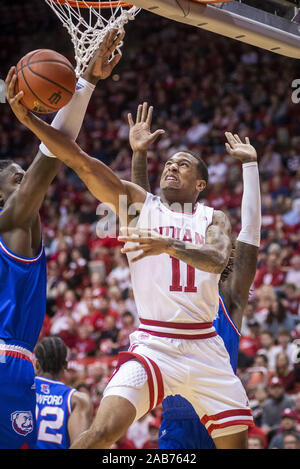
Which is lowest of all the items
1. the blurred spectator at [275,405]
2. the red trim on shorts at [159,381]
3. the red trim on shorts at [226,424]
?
the blurred spectator at [275,405]

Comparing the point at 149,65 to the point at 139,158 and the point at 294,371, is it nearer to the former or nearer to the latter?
the point at 294,371

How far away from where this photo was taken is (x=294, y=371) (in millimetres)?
7746

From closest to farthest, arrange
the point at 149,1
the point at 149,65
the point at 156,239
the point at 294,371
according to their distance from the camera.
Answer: the point at 156,239, the point at 149,1, the point at 294,371, the point at 149,65

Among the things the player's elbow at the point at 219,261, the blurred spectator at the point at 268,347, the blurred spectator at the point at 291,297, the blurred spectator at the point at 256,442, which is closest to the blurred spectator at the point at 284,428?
the blurred spectator at the point at 256,442

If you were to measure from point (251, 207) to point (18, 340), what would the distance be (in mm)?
1741

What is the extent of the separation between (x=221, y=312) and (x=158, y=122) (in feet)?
36.3

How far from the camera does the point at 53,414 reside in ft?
15.7

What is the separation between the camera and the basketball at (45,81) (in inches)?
139

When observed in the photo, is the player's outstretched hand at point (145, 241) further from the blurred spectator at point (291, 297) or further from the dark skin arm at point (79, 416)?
the blurred spectator at point (291, 297)

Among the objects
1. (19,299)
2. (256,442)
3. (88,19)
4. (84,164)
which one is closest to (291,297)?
(256,442)

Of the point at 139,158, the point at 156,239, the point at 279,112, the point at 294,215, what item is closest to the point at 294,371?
the point at 294,215

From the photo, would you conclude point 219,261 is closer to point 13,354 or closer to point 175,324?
point 175,324

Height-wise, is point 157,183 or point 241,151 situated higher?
point 157,183

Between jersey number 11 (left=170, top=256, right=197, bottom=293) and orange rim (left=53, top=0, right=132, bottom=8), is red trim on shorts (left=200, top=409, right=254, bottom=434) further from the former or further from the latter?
orange rim (left=53, top=0, right=132, bottom=8)
